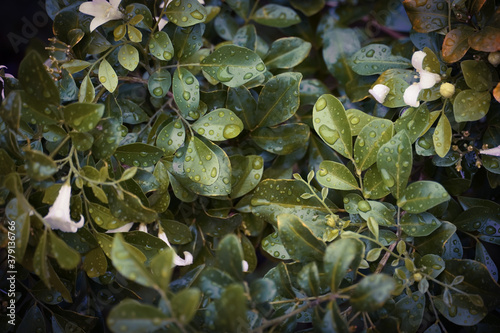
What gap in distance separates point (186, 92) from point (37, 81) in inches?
10.6

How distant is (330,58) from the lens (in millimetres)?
1008

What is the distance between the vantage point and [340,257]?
61 centimetres

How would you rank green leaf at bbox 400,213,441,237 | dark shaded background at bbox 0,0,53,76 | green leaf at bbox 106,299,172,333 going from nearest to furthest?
green leaf at bbox 106,299,172,333 < green leaf at bbox 400,213,441,237 < dark shaded background at bbox 0,0,53,76

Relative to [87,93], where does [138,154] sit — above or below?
below

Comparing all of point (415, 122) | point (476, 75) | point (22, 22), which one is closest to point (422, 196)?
point (415, 122)

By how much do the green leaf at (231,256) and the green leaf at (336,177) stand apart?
0.26m

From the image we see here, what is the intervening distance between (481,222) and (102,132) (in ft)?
2.62

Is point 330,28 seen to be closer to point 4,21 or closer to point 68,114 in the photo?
point 68,114

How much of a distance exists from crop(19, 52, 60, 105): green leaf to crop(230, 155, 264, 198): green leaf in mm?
366

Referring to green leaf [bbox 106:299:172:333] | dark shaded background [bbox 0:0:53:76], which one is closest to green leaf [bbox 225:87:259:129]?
green leaf [bbox 106:299:172:333]

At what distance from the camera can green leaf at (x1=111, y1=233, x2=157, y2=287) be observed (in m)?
0.54

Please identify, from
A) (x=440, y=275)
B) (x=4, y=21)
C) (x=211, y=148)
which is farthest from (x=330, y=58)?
(x=4, y=21)

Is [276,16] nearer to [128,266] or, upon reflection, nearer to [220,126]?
[220,126]

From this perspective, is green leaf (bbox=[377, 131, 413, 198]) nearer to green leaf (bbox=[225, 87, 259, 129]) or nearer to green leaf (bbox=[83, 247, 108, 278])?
green leaf (bbox=[225, 87, 259, 129])
